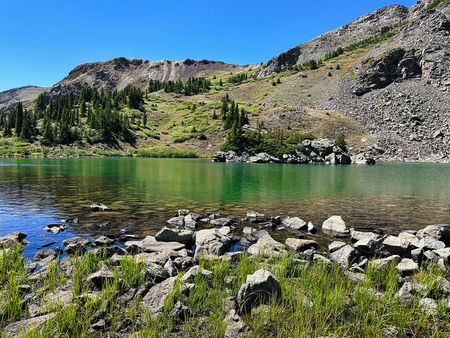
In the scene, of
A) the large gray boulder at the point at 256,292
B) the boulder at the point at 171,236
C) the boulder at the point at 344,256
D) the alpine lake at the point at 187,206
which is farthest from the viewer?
the alpine lake at the point at 187,206

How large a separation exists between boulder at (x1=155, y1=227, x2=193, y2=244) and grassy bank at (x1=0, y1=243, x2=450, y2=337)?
4.49 m

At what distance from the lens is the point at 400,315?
6.11 metres

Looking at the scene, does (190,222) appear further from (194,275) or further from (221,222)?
(194,275)

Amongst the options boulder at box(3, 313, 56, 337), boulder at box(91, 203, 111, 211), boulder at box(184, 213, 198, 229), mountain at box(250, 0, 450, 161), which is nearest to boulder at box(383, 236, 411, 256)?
boulder at box(184, 213, 198, 229)

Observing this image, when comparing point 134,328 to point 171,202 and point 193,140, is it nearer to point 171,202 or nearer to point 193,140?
point 171,202

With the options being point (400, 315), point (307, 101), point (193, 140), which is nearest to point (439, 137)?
point (307, 101)

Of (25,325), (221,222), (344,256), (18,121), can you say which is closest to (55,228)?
(221,222)

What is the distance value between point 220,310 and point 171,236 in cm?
667

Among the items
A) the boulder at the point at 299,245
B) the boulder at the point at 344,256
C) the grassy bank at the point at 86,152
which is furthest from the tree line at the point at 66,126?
the boulder at the point at 344,256

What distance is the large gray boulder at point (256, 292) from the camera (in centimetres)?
654

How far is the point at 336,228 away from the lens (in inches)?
603

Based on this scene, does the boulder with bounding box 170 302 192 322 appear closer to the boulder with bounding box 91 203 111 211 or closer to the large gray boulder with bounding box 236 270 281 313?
the large gray boulder with bounding box 236 270 281 313

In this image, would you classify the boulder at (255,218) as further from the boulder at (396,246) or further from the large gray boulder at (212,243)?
the boulder at (396,246)

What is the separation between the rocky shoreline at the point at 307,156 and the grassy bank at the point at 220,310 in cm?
8254
